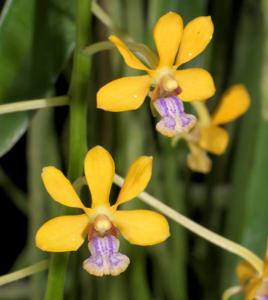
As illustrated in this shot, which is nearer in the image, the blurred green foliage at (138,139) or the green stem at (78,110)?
the green stem at (78,110)

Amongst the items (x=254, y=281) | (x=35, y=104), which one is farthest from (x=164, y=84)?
(x=254, y=281)

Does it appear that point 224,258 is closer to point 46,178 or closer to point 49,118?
point 49,118

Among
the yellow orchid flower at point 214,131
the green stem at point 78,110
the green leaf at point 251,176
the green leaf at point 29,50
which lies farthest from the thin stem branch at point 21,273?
the green leaf at point 251,176

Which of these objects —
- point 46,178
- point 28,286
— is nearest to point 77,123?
point 46,178

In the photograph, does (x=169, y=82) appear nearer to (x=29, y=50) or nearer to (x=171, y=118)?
(x=171, y=118)

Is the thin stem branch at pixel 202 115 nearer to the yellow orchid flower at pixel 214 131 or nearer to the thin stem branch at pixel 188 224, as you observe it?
the yellow orchid flower at pixel 214 131
